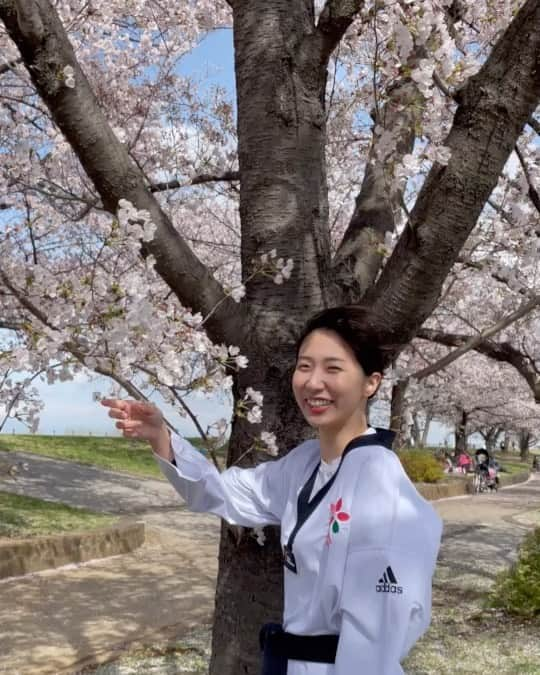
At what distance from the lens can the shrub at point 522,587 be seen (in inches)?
283

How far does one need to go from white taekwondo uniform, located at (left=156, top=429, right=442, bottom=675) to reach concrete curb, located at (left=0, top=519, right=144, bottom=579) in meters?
6.68

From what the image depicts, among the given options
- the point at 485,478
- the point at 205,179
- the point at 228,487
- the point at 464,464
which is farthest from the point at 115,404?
the point at 464,464

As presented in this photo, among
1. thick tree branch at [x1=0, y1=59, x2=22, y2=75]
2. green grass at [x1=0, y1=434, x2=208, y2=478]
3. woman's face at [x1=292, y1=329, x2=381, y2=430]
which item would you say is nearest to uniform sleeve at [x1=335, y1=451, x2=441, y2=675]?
woman's face at [x1=292, y1=329, x2=381, y2=430]

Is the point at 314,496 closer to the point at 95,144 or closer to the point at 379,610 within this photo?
the point at 379,610

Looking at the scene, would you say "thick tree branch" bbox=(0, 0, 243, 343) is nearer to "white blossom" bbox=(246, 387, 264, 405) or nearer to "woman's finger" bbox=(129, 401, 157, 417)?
"white blossom" bbox=(246, 387, 264, 405)

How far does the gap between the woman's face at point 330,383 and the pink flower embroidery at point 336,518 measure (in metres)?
0.30

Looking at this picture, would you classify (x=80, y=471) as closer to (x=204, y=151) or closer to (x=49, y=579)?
(x=49, y=579)

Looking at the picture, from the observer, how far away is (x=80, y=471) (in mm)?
17156

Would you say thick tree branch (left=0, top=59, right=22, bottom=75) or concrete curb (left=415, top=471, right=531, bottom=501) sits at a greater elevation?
thick tree branch (left=0, top=59, right=22, bottom=75)

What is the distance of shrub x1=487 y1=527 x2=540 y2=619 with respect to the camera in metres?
7.19

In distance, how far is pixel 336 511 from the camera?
2150 mm

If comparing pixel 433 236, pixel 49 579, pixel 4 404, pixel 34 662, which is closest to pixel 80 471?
pixel 49 579

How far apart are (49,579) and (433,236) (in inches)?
271

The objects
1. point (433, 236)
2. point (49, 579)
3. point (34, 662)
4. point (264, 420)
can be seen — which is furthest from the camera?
point (49, 579)
